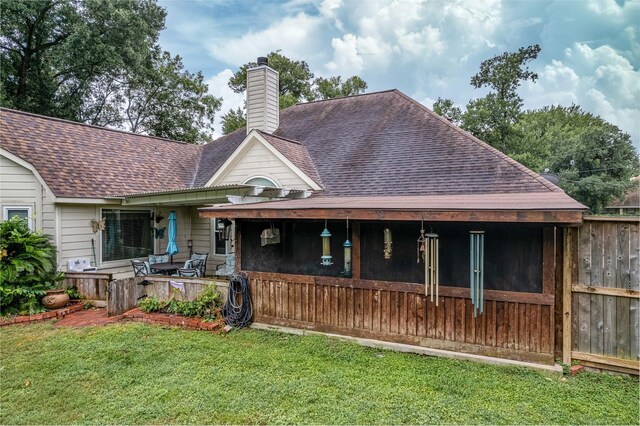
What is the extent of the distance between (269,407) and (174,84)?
25.4 metres

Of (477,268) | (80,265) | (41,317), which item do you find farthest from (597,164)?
(41,317)

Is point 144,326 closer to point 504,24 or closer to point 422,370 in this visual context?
point 422,370

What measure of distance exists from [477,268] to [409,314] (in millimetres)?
1265

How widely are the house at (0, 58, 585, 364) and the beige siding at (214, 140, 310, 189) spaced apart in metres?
0.04

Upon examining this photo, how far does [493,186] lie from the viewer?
7.21 metres

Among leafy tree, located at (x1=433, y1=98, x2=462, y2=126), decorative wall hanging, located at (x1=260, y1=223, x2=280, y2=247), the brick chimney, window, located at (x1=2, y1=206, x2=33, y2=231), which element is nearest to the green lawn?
decorative wall hanging, located at (x1=260, y1=223, x2=280, y2=247)

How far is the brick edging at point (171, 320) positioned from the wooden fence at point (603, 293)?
214 inches

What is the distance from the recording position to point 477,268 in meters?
4.74

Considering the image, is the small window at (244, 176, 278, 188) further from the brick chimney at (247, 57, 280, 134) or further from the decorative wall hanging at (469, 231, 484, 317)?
the decorative wall hanging at (469, 231, 484, 317)

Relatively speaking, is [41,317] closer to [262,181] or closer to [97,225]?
[97,225]

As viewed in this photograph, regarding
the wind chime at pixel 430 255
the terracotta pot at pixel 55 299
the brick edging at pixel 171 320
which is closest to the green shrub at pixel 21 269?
the terracotta pot at pixel 55 299

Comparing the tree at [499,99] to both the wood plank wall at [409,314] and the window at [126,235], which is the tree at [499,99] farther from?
the window at [126,235]

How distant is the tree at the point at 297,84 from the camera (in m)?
28.0

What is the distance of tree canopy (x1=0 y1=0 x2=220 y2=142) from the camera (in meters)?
18.5
